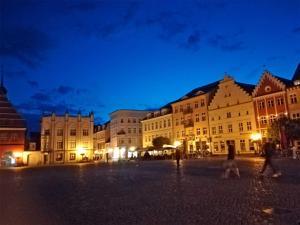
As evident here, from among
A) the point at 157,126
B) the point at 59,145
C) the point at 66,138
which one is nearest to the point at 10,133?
the point at 59,145

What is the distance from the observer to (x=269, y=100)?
2110 inches

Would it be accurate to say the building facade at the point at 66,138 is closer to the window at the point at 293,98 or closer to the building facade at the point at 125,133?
the building facade at the point at 125,133

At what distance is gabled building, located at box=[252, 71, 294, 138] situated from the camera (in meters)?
51.5

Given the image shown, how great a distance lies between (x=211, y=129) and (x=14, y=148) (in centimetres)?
4428

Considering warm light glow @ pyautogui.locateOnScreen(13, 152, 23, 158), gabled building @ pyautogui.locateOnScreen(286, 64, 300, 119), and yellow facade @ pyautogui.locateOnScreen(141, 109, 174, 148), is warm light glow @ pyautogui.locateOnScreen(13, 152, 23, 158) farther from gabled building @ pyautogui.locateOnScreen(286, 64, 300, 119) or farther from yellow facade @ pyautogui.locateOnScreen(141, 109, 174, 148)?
gabled building @ pyautogui.locateOnScreen(286, 64, 300, 119)

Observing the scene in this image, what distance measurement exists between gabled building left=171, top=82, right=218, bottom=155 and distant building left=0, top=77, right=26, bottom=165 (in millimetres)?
36384

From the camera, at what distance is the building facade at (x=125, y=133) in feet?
288

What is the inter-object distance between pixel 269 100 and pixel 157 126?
33.9m

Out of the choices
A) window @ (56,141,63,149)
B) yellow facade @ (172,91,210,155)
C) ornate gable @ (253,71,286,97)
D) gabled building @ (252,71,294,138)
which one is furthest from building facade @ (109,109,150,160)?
ornate gable @ (253,71,286,97)

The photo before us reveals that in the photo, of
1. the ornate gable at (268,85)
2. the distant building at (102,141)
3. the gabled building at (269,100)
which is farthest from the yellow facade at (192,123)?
the distant building at (102,141)

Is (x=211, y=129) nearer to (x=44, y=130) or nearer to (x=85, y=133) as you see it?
(x=85, y=133)

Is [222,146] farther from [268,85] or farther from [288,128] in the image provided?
[288,128]

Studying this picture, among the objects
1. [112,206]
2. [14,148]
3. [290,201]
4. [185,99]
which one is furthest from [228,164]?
[14,148]

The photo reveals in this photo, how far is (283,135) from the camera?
42.7 metres
